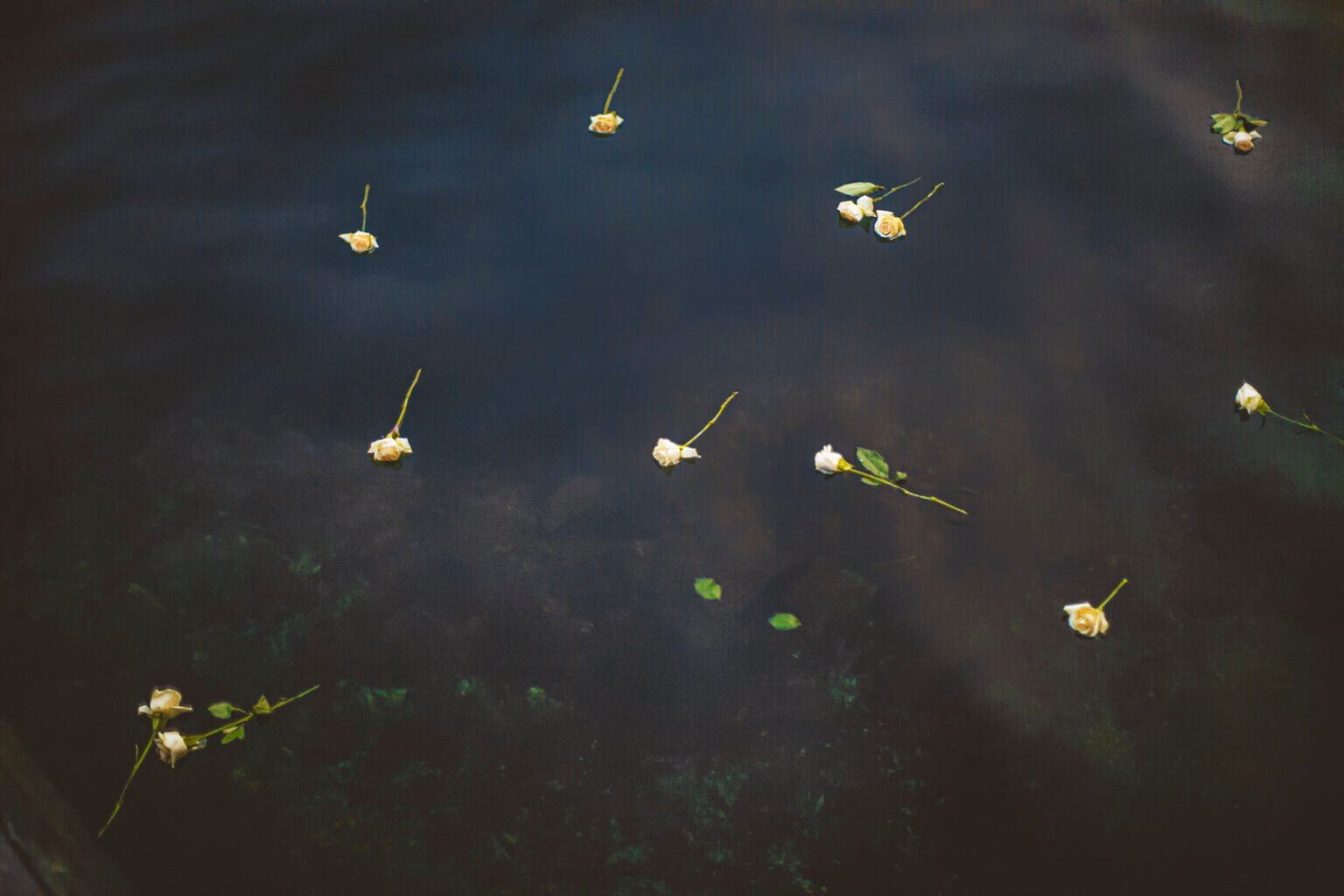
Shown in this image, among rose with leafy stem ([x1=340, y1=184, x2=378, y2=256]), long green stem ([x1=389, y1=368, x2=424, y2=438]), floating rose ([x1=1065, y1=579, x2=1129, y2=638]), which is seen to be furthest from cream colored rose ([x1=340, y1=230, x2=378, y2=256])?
floating rose ([x1=1065, y1=579, x2=1129, y2=638])

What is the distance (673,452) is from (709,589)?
18 cm

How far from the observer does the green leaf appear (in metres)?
1.07

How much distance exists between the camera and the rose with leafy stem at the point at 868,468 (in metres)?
1.06

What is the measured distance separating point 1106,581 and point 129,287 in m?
1.44

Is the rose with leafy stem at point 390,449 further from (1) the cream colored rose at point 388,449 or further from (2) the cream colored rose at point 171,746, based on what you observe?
(2) the cream colored rose at point 171,746

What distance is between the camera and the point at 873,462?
108cm

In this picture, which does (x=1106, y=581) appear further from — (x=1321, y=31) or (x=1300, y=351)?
(x=1321, y=31)

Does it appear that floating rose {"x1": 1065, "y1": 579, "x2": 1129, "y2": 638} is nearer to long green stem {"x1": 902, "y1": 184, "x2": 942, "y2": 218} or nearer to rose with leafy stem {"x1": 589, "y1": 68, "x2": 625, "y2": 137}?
long green stem {"x1": 902, "y1": 184, "x2": 942, "y2": 218}

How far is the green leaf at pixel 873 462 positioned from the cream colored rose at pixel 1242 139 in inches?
34.6

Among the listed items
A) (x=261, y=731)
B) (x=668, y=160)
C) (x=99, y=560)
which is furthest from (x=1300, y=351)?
(x=99, y=560)

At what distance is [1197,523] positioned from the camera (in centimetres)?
107

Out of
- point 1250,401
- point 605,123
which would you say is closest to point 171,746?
point 605,123

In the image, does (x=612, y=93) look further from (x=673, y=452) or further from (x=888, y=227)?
(x=673, y=452)

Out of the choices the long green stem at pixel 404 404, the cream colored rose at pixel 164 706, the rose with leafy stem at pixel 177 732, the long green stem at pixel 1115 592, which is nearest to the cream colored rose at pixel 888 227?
the long green stem at pixel 1115 592
